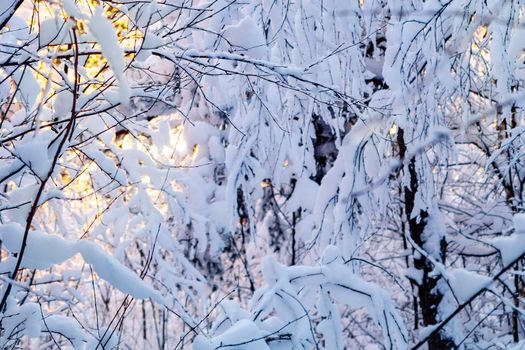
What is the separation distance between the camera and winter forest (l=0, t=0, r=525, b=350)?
161 centimetres

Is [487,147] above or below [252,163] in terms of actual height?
above

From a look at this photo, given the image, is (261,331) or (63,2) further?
(261,331)

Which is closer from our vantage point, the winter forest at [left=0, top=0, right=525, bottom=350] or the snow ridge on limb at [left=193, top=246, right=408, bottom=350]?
the winter forest at [left=0, top=0, right=525, bottom=350]

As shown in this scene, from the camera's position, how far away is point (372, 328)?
10102 mm

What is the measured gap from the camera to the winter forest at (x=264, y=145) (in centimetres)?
161

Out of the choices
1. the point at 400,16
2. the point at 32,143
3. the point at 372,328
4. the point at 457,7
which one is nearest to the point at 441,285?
the point at 400,16

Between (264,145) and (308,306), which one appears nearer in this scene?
(308,306)

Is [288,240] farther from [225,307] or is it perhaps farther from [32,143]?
[32,143]

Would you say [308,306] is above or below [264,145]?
Result: below

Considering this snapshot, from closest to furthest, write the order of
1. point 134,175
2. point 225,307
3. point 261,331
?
1. point 261,331
2. point 225,307
3. point 134,175

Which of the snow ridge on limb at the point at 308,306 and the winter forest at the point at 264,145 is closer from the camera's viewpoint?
the winter forest at the point at 264,145

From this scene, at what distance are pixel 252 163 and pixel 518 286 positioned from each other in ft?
7.33

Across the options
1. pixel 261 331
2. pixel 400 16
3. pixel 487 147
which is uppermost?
pixel 487 147

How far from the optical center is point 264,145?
4574 mm
